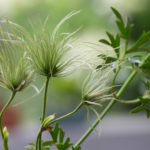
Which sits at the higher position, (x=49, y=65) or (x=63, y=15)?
(x=63, y=15)

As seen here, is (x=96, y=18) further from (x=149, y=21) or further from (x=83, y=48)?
(x=83, y=48)

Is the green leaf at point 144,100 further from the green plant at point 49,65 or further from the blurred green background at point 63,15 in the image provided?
the blurred green background at point 63,15

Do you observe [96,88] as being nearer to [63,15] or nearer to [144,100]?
[144,100]

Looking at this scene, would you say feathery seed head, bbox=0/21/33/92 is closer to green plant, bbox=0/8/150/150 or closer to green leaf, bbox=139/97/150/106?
green plant, bbox=0/8/150/150

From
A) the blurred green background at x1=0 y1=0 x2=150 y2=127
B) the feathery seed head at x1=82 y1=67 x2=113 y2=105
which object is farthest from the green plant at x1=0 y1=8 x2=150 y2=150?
the blurred green background at x1=0 y1=0 x2=150 y2=127

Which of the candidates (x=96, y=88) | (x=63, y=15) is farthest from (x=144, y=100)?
(x=63, y=15)

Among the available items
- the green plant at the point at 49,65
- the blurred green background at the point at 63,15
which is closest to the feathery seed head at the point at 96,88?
the green plant at the point at 49,65

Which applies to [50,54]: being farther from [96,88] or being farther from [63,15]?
[63,15]

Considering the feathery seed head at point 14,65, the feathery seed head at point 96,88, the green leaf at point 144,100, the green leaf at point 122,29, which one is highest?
the green leaf at point 122,29

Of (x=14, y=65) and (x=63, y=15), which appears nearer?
(x=14, y=65)

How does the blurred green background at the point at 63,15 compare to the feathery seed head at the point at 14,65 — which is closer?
the feathery seed head at the point at 14,65

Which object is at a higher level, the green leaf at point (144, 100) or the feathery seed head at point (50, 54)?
the feathery seed head at point (50, 54)
